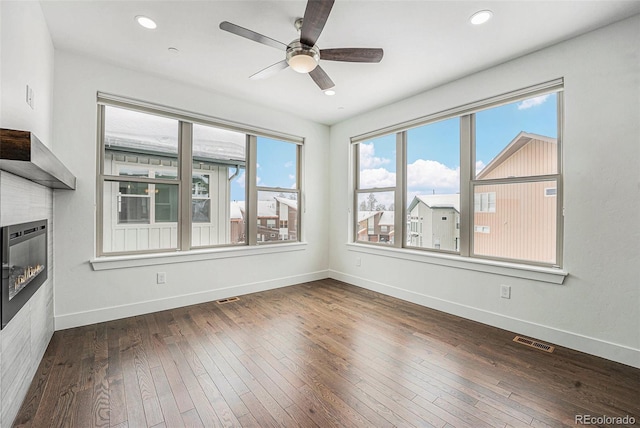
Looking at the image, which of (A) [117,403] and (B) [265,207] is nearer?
(A) [117,403]

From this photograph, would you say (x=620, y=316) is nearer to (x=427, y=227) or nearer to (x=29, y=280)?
(x=427, y=227)

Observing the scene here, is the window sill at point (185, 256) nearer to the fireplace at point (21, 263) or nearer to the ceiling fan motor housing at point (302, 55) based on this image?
the fireplace at point (21, 263)

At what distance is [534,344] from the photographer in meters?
2.64

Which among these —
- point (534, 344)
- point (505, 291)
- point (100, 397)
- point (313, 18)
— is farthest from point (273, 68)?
point (534, 344)

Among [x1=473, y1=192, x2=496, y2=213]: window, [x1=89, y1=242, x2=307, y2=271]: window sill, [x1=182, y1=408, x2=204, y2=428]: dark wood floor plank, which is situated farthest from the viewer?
[x1=473, y1=192, x2=496, y2=213]: window

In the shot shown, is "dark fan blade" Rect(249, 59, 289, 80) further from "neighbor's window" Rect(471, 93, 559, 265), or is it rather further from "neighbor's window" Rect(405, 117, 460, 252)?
"neighbor's window" Rect(471, 93, 559, 265)

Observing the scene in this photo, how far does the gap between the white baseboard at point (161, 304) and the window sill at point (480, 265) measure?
162cm

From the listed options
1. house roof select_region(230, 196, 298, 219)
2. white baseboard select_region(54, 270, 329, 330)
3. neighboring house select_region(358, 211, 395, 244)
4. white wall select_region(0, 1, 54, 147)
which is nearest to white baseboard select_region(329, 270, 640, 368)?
neighboring house select_region(358, 211, 395, 244)

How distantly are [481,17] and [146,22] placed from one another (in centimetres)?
279

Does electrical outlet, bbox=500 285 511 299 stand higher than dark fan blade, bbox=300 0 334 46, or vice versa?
dark fan blade, bbox=300 0 334 46

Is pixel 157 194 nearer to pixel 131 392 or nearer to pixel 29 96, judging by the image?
pixel 29 96

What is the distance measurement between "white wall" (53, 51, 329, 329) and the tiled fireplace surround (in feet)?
1.22

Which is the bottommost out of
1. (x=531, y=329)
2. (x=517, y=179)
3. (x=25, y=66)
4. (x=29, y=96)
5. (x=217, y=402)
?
(x=217, y=402)

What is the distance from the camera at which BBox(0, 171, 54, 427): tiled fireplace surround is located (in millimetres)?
1556
